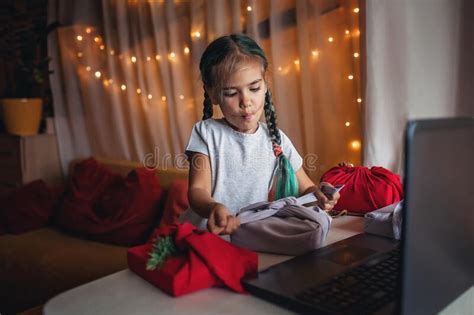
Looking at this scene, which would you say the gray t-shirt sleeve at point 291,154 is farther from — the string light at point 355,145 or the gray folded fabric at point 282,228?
the string light at point 355,145

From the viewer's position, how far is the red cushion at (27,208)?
2494 millimetres

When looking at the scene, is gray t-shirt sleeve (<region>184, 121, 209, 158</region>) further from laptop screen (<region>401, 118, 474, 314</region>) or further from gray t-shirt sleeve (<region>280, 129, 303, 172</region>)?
laptop screen (<region>401, 118, 474, 314</region>)

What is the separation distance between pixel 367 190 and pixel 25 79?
267 centimetres

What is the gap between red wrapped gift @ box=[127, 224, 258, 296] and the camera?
62cm

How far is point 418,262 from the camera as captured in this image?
48cm

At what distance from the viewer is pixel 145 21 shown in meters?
2.51

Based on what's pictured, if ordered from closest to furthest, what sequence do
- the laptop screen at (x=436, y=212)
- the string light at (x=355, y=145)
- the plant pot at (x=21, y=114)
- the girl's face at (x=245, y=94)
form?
1. the laptop screen at (x=436, y=212)
2. the girl's face at (x=245, y=94)
3. the string light at (x=355, y=145)
4. the plant pot at (x=21, y=114)

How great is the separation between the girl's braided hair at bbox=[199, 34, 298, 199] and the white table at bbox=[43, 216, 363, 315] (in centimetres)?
50

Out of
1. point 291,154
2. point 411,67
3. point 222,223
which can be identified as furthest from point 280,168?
point 411,67

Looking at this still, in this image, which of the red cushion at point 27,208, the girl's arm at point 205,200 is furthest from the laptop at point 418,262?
the red cushion at point 27,208

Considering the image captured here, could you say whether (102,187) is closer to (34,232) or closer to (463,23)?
(34,232)

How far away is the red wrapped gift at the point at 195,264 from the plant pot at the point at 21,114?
2583 millimetres

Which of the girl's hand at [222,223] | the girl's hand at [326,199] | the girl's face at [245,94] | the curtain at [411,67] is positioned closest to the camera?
the girl's hand at [222,223]

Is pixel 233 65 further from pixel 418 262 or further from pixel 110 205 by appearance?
pixel 110 205
